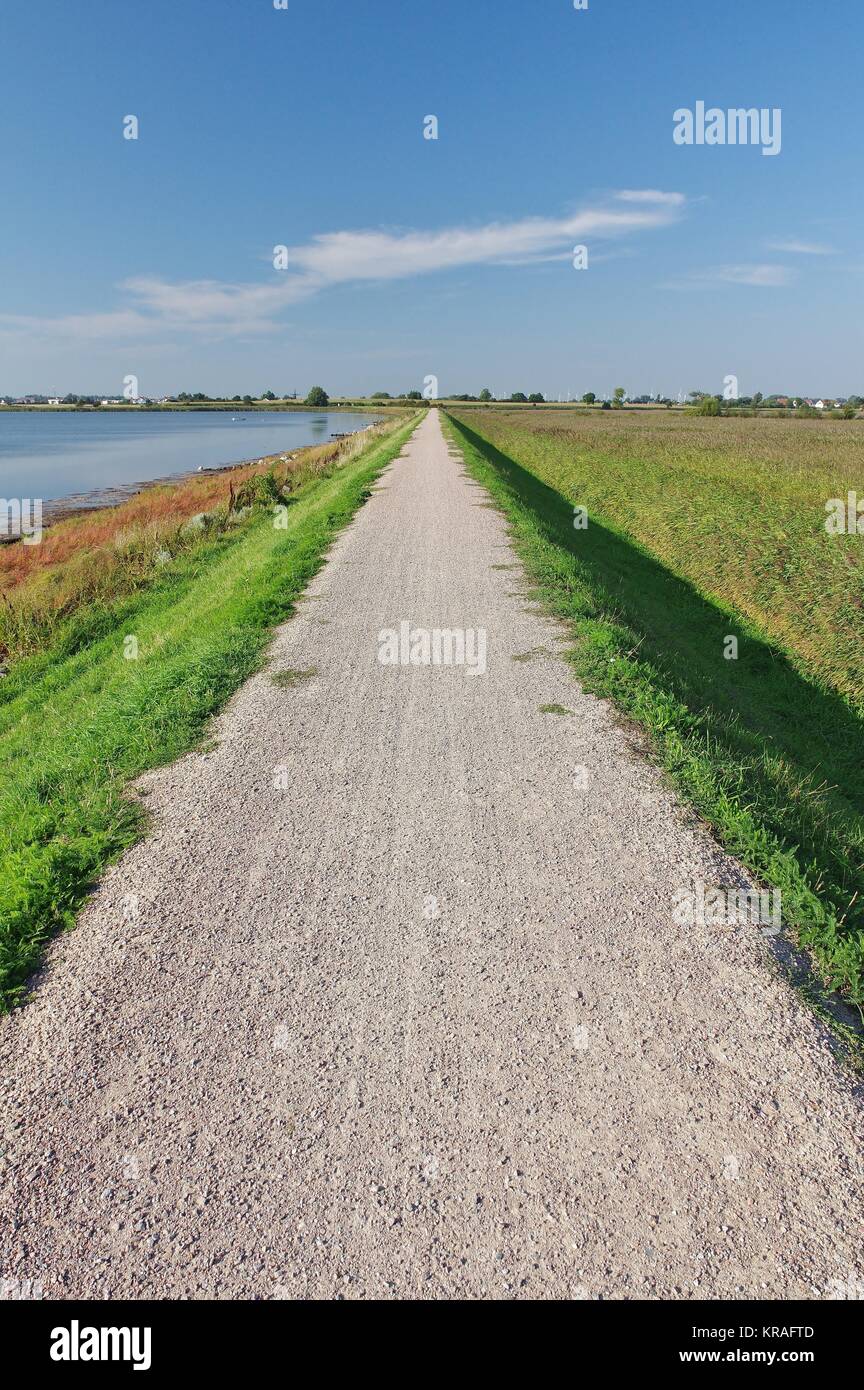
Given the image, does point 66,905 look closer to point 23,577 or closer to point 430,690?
point 430,690

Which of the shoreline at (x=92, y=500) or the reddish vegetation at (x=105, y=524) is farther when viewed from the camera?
the shoreline at (x=92, y=500)

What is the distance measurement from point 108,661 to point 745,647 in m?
10.1

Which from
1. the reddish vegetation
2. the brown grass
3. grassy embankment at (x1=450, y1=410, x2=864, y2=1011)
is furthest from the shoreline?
grassy embankment at (x1=450, y1=410, x2=864, y2=1011)

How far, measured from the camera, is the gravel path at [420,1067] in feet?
7.91

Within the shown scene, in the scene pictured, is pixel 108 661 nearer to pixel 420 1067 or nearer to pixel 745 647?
pixel 420 1067

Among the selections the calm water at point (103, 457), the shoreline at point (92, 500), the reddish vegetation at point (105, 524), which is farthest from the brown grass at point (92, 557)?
the calm water at point (103, 457)

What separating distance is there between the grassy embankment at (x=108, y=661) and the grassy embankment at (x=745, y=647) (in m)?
3.85

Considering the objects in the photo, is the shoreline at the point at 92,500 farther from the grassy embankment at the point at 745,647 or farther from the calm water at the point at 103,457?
the grassy embankment at the point at 745,647

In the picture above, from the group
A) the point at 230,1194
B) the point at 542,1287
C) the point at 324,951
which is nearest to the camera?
the point at 542,1287

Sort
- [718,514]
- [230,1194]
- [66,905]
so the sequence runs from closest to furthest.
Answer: [230,1194]
[66,905]
[718,514]
